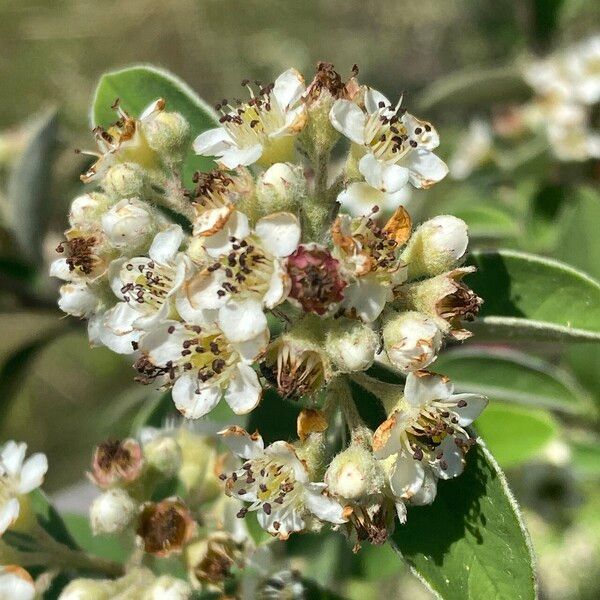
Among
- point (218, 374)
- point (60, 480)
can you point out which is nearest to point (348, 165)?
point (218, 374)

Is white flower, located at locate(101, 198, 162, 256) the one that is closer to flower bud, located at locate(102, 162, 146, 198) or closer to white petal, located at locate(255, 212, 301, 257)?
flower bud, located at locate(102, 162, 146, 198)

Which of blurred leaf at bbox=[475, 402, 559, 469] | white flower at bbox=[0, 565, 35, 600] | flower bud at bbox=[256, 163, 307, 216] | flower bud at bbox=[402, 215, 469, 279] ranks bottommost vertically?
blurred leaf at bbox=[475, 402, 559, 469]

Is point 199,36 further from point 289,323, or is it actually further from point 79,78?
point 289,323

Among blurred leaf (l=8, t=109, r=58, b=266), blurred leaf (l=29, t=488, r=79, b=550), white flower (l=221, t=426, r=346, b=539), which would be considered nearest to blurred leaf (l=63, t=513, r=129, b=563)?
blurred leaf (l=29, t=488, r=79, b=550)

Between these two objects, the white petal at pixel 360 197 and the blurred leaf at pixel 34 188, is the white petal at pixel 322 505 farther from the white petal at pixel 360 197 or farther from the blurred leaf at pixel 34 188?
the blurred leaf at pixel 34 188

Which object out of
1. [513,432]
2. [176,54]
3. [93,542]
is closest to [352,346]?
[513,432]

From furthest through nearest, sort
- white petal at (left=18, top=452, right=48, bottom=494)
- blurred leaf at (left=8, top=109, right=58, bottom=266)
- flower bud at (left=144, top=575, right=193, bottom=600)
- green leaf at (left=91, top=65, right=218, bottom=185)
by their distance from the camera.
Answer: blurred leaf at (left=8, top=109, right=58, bottom=266) < green leaf at (left=91, top=65, right=218, bottom=185) < white petal at (left=18, top=452, right=48, bottom=494) < flower bud at (left=144, top=575, right=193, bottom=600)

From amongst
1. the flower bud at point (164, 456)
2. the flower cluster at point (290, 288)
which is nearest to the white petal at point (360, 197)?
the flower cluster at point (290, 288)
